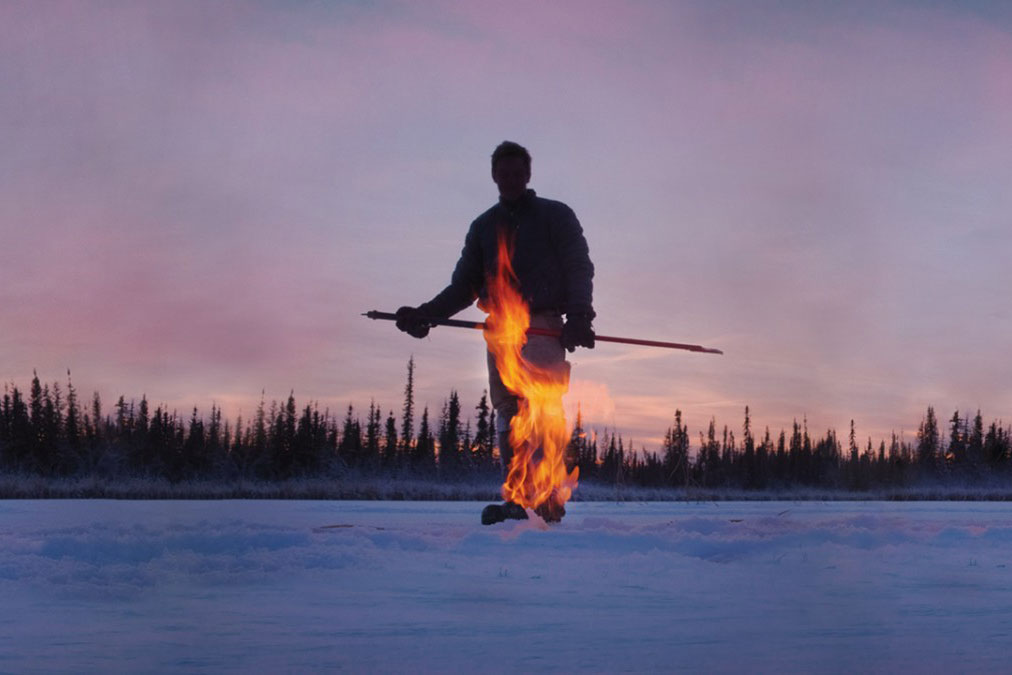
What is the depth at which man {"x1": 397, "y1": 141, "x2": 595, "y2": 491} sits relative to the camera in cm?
604

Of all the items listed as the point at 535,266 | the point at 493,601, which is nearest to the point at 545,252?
the point at 535,266

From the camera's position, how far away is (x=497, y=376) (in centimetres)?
629

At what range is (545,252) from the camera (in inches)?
245

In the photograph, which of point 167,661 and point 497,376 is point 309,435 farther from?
point 167,661

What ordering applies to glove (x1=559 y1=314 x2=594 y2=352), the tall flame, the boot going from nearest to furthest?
the boot → glove (x1=559 y1=314 x2=594 y2=352) → the tall flame

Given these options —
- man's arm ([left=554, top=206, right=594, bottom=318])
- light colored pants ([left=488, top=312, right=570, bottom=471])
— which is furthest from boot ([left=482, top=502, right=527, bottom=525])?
man's arm ([left=554, top=206, right=594, bottom=318])

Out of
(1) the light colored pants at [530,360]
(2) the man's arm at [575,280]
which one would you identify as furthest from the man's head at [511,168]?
(1) the light colored pants at [530,360]

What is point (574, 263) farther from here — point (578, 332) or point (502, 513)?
point (502, 513)

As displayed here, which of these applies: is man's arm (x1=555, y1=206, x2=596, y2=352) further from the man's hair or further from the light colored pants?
the man's hair

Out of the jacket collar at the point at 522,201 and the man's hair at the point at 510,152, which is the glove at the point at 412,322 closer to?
the jacket collar at the point at 522,201

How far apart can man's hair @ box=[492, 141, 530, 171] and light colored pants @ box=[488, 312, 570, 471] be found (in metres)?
1.01

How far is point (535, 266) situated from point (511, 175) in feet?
1.98

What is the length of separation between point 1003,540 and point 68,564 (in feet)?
15.5

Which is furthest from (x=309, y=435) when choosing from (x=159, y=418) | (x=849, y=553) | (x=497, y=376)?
(x=849, y=553)
